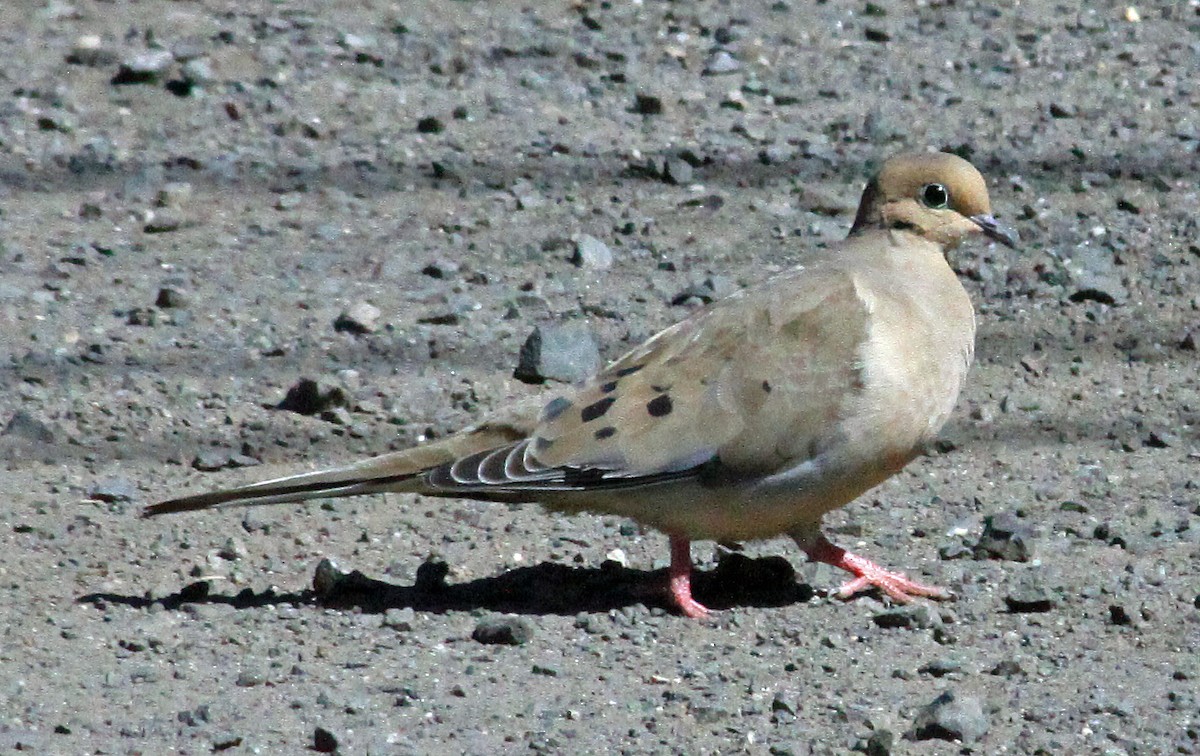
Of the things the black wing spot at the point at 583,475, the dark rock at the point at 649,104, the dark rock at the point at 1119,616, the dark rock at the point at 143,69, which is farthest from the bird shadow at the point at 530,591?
the dark rock at the point at 143,69

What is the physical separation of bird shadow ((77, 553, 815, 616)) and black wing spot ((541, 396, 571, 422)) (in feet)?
1.42

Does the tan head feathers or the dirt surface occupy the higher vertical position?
the tan head feathers

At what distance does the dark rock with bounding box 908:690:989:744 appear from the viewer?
3967mm

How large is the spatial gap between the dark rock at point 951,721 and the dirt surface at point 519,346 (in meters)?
0.01

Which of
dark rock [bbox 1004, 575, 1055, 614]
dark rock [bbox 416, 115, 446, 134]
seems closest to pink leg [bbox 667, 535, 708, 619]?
dark rock [bbox 1004, 575, 1055, 614]

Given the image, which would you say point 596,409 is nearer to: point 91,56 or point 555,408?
point 555,408

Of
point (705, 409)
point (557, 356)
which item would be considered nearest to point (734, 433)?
point (705, 409)

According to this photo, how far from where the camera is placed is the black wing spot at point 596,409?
187 inches

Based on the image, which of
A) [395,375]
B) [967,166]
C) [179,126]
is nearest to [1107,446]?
[967,166]

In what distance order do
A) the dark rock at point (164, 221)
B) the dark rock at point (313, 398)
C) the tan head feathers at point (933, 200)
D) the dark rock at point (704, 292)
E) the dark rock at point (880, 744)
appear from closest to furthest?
the dark rock at point (880, 744), the tan head feathers at point (933, 200), the dark rock at point (313, 398), the dark rock at point (704, 292), the dark rock at point (164, 221)

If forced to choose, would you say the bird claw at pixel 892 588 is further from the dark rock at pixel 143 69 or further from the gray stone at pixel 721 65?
the dark rock at pixel 143 69

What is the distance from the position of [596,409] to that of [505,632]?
568 millimetres

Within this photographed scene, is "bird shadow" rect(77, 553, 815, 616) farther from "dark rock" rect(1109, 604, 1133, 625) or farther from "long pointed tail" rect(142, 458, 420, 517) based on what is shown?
"dark rock" rect(1109, 604, 1133, 625)

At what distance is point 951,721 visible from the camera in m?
3.97
